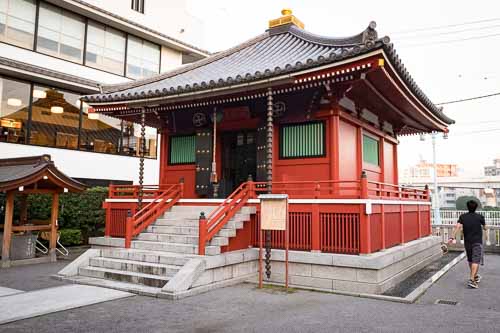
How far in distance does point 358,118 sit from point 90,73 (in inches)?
623

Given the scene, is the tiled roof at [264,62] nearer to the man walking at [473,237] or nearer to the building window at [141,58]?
the man walking at [473,237]

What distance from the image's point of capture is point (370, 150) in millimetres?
14070

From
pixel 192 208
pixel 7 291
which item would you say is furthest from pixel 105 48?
pixel 7 291

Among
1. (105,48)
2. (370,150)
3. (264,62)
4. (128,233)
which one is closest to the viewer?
(128,233)

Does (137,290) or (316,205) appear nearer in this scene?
(137,290)

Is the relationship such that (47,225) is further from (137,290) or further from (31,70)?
(31,70)

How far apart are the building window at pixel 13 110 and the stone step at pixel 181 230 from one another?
1123 cm

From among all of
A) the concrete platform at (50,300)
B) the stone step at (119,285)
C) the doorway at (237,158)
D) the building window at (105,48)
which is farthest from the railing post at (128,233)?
the building window at (105,48)

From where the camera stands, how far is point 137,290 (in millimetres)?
8359

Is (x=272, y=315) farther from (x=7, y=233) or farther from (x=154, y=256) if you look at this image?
(x=7, y=233)

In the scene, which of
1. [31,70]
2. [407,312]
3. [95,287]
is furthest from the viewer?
[31,70]

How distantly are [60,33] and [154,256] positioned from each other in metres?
16.4

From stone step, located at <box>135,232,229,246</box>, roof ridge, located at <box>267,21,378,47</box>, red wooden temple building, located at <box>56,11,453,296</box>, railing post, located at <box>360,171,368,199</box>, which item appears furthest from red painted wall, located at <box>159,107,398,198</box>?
stone step, located at <box>135,232,229,246</box>

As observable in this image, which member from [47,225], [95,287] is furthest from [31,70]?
[95,287]
